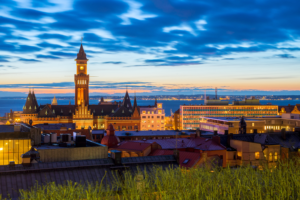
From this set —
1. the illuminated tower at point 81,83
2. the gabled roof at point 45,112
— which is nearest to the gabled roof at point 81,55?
the illuminated tower at point 81,83

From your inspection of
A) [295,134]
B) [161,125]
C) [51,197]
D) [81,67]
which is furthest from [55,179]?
[81,67]

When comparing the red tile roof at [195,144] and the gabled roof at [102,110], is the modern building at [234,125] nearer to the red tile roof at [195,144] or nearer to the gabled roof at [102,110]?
the gabled roof at [102,110]

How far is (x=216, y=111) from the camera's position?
158750 millimetres

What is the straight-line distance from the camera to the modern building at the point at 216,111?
510ft

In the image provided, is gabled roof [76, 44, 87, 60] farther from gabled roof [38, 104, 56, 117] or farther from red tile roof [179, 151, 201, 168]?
red tile roof [179, 151, 201, 168]

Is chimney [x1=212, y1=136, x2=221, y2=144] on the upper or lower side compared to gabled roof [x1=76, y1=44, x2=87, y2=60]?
lower

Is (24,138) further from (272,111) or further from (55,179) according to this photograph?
(272,111)

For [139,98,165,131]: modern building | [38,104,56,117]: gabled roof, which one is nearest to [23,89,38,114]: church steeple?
[38,104,56,117]: gabled roof

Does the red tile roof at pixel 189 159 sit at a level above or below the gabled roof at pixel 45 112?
below

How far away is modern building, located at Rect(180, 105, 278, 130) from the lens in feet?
510

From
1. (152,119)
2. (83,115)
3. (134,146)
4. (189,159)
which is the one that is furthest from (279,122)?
(189,159)

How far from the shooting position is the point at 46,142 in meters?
34.6

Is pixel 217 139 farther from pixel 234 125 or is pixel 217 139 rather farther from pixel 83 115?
→ pixel 83 115

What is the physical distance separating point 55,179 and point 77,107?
101967 millimetres
